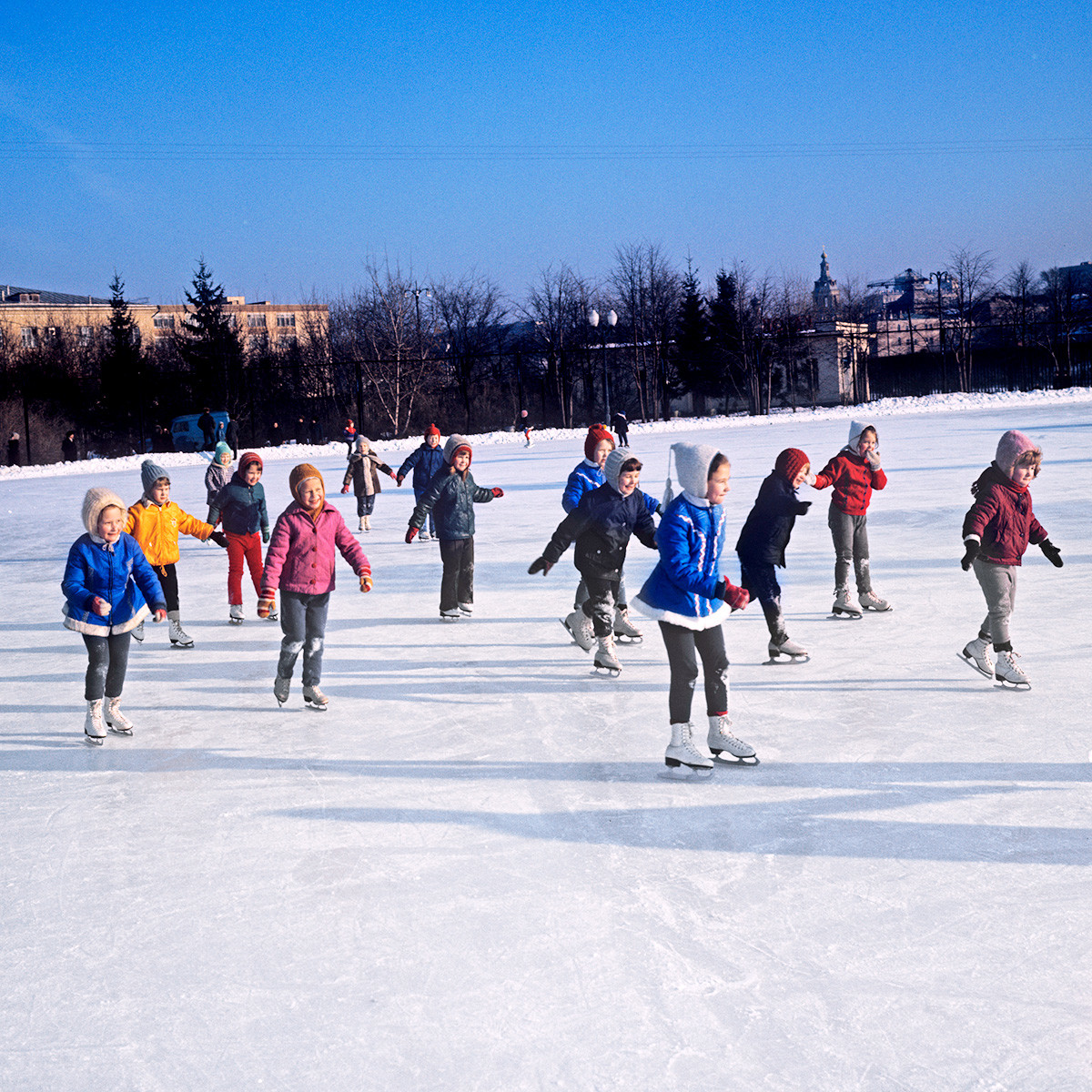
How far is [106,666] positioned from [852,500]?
14.5 feet

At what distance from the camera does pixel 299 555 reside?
5.16m

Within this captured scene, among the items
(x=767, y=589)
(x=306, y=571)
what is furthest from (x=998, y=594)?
(x=306, y=571)

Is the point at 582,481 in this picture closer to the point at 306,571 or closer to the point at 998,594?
the point at 306,571

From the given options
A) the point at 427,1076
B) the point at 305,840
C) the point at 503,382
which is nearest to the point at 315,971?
the point at 427,1076

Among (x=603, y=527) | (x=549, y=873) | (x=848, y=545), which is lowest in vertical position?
(x=549, y=873)

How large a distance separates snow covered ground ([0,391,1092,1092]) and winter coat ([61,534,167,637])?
57 cm

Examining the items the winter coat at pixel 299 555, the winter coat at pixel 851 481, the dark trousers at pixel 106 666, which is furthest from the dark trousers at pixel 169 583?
the winter coat at pixel 851 481

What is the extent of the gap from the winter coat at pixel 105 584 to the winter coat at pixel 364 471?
7396 millimetres

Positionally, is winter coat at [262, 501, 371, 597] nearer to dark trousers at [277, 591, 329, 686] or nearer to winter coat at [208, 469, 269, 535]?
dark trousers at [277, 591, 329, 686]

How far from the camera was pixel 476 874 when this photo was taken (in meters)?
3.23

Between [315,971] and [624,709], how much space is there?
2553 mm

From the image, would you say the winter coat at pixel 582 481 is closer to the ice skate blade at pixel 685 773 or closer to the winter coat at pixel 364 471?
the ice skate blade at pixel 685 773

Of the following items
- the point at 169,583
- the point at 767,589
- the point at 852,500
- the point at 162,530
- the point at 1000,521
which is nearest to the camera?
the point at 1000,521

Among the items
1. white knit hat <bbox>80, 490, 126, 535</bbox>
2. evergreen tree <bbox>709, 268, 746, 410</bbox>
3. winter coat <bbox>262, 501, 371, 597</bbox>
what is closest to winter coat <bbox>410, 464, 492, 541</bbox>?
winter coat <bbox>262, 501, 371, 597</bbox>
